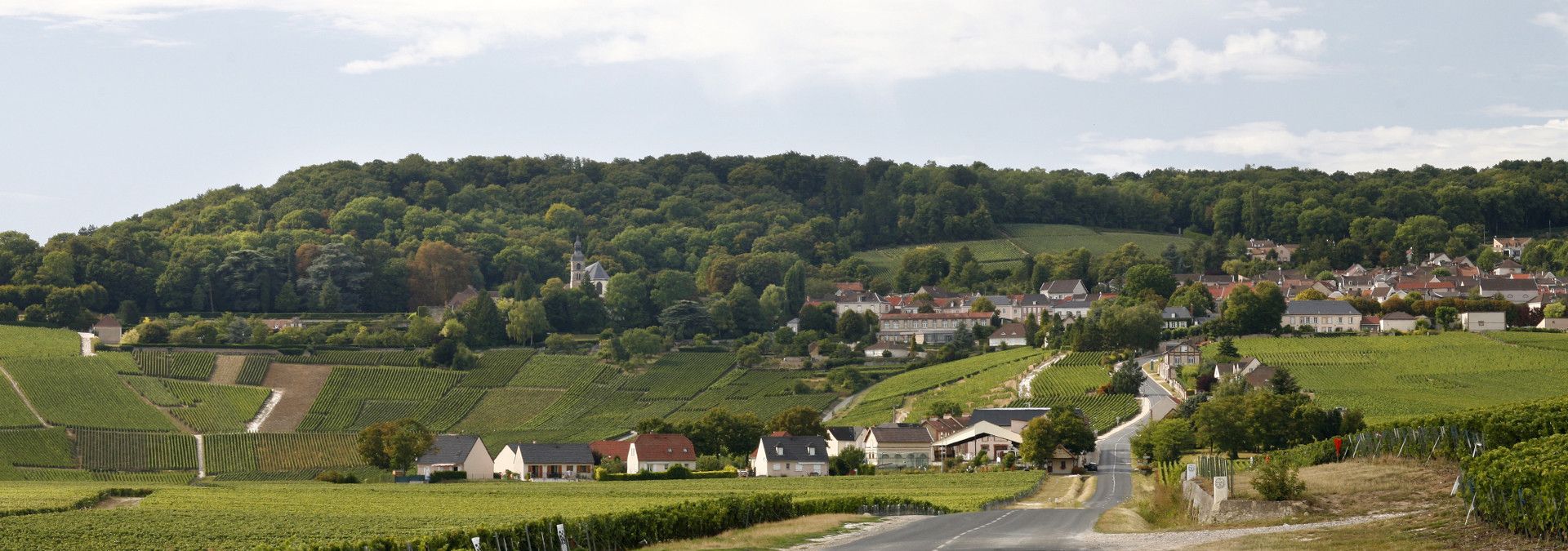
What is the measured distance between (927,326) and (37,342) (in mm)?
56707

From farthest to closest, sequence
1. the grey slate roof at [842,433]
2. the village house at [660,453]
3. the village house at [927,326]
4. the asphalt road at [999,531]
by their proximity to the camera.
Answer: the village house at [927,326]
the grey slate roof at [842,433]
the village house at [660,453]
the asphalt road at [999,531]

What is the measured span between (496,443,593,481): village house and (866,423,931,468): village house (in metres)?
12.0

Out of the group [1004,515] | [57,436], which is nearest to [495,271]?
[57,436]

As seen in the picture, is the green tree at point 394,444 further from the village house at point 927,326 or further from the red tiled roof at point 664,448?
→ the village house at point 927,326

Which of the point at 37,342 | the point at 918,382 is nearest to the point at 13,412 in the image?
the point at 37,342

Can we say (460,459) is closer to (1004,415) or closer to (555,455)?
(555,455)

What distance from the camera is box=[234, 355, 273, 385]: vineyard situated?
97.4m

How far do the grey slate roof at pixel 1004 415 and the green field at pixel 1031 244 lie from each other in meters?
67.6

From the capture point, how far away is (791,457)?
228 feet

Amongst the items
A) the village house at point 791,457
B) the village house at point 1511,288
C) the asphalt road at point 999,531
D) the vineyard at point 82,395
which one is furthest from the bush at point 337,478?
the village house at point 1511,288

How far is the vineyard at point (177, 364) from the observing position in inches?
3809

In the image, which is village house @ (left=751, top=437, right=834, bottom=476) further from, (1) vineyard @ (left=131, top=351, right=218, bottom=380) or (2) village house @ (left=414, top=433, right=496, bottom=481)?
Answer: (1) vineyard @ (left=131, top=351, right=218, bottom=380)

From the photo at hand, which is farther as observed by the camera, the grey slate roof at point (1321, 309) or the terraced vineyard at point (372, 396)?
the grey slate roof at point (1321, 309)

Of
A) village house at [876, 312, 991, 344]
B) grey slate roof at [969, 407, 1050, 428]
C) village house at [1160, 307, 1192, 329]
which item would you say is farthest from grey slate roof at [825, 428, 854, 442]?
village house at [876, 312, 991, 344]
